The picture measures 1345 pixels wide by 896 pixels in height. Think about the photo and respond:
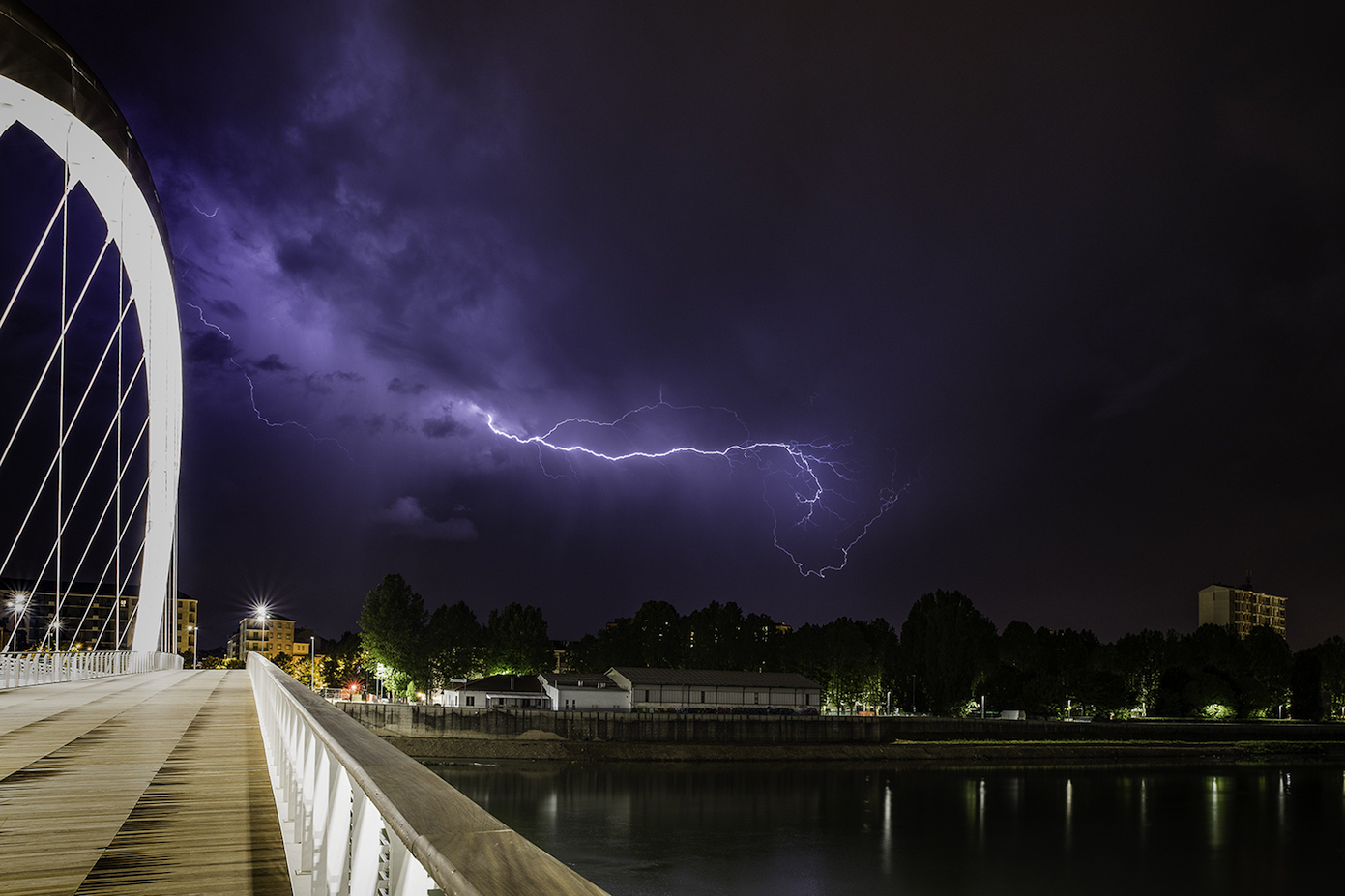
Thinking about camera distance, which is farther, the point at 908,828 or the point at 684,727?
the point at 684,727

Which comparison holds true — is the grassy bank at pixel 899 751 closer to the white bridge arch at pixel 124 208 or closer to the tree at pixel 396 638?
the tree at pixel 396 638

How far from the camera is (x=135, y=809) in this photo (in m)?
6.07

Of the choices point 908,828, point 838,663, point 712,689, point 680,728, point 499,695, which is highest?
point 838,663

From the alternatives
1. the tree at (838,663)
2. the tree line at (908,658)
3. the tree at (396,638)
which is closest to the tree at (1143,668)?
the tree line at (908,658)

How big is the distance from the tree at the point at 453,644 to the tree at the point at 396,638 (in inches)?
61.9

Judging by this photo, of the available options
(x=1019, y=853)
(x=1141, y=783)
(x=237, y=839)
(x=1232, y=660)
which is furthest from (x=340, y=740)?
(x=1232, y=660)

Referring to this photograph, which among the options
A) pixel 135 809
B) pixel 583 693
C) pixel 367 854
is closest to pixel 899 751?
pixel 583 693

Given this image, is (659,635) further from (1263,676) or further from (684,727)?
(1263,676)

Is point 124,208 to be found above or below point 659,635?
above

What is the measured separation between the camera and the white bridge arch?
1744 centimetres

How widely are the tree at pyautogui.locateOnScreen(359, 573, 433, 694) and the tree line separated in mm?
134

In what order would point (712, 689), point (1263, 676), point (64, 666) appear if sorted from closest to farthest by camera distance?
point (64, 666) < point (712, 689) < point (1263, 676)

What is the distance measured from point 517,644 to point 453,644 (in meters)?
6.72

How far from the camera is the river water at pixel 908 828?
136 ft
